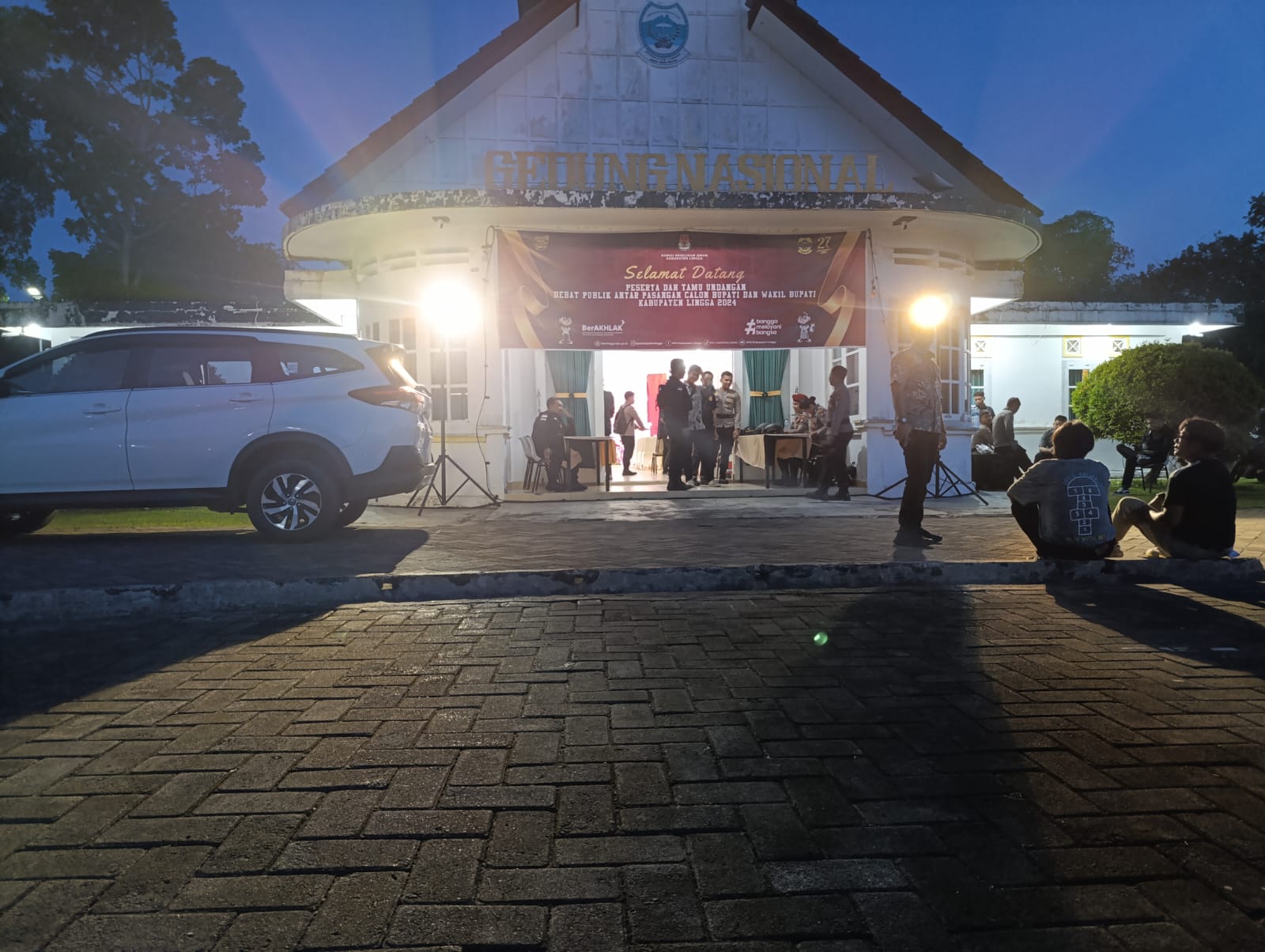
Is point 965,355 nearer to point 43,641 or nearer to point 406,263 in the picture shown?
point 406,263

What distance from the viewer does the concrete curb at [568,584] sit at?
541 cm

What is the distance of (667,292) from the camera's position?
11.8 m

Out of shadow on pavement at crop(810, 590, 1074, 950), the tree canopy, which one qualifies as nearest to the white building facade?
shadow on pavement at crop(810, 590, 1074, 950)

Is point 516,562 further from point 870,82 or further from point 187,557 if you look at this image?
point 870,82

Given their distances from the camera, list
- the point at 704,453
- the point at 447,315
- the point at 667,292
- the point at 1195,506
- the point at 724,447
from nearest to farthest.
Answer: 1. the point at 1195,506
2. the point at 667,292
3. the point at 447,315
4. the point at 704,453
5. the point at 724,447

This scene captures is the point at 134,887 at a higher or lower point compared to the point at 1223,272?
lower

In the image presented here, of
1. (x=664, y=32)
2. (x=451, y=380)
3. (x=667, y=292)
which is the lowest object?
(x=451, y=380)

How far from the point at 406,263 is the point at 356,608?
798cm

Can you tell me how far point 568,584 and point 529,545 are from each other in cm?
A: 179

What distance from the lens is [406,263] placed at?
40.4 feet

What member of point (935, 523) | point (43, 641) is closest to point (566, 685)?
point (43, 641)

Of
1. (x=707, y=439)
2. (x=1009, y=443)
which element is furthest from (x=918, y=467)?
(x=707, y=439)

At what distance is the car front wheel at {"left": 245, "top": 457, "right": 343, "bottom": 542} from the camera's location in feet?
26.4

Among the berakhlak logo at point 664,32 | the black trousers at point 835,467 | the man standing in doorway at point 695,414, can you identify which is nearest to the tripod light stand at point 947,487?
the black trousers at point 835,467
